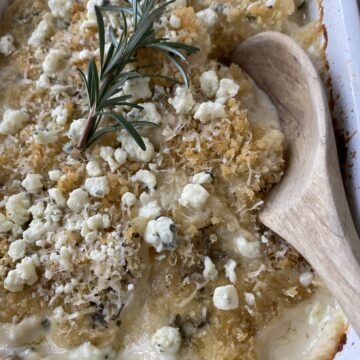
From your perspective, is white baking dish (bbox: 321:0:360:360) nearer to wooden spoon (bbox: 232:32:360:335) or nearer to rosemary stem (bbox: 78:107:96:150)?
wooden spoon (bbox: 232:32:360:335)

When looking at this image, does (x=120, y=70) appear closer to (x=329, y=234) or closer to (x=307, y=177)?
(x=307, y=177)

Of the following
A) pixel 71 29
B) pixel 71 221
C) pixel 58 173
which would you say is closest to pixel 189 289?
pixel 71 221

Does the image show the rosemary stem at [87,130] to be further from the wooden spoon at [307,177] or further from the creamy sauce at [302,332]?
the creamy sauce at [302,332]

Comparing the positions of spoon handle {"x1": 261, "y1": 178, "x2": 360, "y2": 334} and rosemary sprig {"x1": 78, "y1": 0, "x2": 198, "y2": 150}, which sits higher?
rosemary sprig {"x1": 78, "y1": 0, "x2": 198, "y2": 150}

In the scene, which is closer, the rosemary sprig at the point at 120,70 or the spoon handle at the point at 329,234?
the spoon handle at the point at 329,234

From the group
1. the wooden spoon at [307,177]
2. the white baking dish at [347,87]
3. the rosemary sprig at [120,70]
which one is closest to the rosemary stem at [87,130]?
the rosemary sprig at [120,70]

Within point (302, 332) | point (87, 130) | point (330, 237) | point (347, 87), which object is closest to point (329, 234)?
point (330, 237)

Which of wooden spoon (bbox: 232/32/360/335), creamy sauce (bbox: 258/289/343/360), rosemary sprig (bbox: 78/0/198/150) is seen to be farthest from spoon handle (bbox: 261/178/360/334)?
rosemary sprig (bbox: 78/0/198/150)
